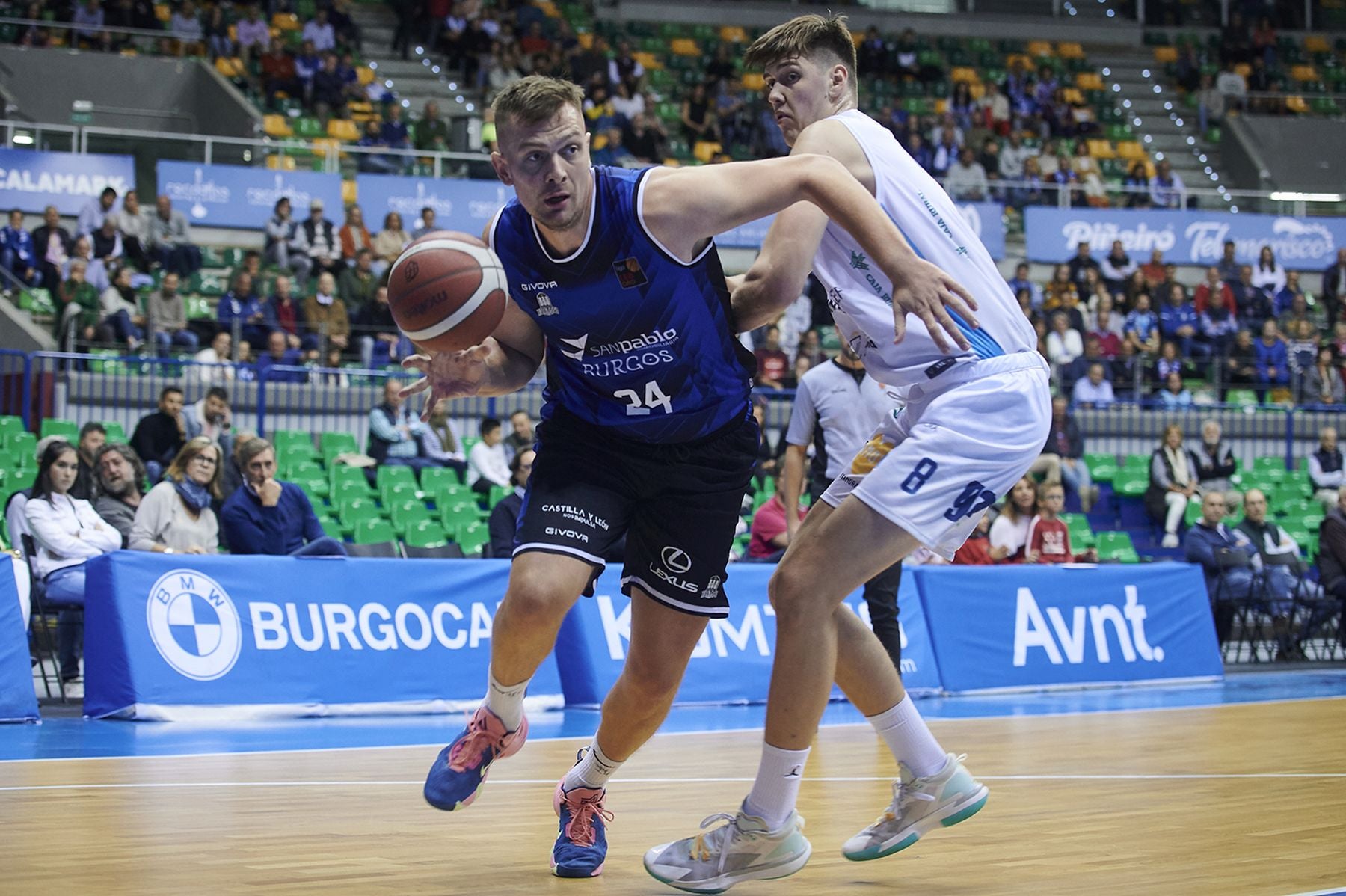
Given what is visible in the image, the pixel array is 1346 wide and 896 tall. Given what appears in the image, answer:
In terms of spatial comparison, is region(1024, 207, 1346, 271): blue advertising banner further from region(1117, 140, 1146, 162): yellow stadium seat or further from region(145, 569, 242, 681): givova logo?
region(145, 569, 242, 681): givova logo

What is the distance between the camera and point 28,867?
3848 mm

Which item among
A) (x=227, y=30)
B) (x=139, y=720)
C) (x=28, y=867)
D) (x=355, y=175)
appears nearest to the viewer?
(x=28, y=867)

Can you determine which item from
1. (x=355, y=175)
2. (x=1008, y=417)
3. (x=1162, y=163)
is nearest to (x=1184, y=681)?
(x=1008, y=417)

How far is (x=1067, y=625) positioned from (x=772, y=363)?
5.86 meters

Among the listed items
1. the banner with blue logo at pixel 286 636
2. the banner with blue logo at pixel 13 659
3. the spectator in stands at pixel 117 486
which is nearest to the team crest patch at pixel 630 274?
the banner with blue logo at pixel 286 636

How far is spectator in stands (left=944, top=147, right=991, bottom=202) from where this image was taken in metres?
22.0

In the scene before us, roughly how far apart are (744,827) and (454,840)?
40.3 inches

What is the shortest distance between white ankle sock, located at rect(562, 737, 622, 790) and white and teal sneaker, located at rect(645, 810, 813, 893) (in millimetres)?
Answer: 388

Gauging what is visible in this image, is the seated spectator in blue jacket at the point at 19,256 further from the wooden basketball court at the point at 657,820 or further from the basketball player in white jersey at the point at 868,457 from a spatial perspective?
the basketball player in white jersey at the point at 868,457

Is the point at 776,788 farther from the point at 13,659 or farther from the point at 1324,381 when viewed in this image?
the point at 1324,381

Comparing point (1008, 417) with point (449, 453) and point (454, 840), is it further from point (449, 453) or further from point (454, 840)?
point (449, 453)

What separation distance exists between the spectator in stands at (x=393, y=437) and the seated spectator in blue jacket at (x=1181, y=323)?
1101 cm

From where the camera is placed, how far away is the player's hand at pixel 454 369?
4285 millimetres

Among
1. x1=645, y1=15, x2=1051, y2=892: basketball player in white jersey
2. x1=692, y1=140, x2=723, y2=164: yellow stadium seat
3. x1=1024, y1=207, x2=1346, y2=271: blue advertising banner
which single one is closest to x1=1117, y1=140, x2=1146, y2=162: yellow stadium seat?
x1=1024, y1=207, x2=1346, y2=271: blue advertising banner
